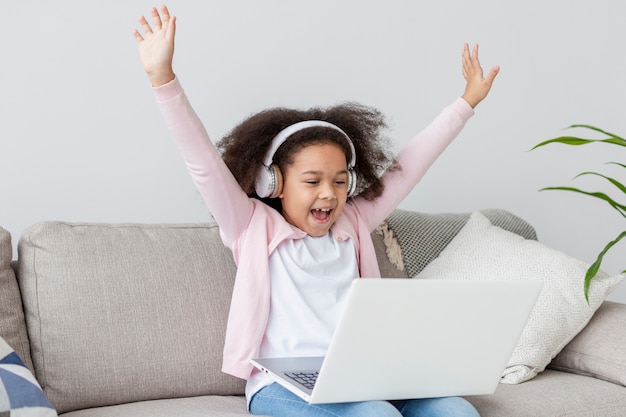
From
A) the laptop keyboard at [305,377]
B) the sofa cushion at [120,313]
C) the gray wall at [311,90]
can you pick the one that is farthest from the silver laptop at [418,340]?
the gray wall at [311,90]

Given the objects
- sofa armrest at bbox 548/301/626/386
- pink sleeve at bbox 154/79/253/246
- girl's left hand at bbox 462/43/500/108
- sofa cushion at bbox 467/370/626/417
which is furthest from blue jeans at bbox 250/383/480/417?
girl's left hand at bbox 462/43/500/108

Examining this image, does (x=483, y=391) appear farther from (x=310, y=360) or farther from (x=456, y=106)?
(x=456, y=106)

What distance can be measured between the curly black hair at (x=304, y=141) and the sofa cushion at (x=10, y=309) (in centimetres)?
51

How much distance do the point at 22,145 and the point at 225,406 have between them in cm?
87

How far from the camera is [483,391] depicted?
1.65 metres

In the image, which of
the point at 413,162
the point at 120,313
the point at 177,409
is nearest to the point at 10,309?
the point at 120,313

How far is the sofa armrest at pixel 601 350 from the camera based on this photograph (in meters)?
2.03

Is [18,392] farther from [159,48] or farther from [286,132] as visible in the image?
[286,132]

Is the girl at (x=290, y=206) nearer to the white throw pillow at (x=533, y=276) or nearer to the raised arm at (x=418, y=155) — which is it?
the raised arm at (x=418, y=155)

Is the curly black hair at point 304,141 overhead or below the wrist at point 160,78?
below

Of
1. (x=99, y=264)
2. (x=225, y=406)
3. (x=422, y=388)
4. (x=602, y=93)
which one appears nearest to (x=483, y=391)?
(x=422, y=388)

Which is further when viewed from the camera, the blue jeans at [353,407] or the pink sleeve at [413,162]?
the pink sleeve at [413,162]

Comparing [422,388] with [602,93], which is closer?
[422,388]

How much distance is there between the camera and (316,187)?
184 cm
